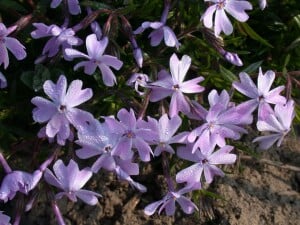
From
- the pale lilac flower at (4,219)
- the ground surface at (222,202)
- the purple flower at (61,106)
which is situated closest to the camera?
the purple flower at (61,106)

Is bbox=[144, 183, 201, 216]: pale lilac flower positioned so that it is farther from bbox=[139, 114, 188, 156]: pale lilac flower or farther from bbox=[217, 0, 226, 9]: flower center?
bbox=[217, 0, 226, 9]: flower center

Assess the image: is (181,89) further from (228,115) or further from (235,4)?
(235,4)

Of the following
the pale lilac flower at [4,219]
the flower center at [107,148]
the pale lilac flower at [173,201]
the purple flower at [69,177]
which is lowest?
the pale lilac flower at [173,201]

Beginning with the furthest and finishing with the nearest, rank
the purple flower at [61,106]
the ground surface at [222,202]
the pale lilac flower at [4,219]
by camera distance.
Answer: the ground surface at [222,202]
the pale lilac flower at [4,219]
the purple flower at [61,106]

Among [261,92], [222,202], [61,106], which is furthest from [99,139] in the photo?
[222,202]

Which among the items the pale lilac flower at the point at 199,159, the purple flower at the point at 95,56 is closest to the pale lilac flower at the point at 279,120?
the pale lilac flower at the point at 199,159

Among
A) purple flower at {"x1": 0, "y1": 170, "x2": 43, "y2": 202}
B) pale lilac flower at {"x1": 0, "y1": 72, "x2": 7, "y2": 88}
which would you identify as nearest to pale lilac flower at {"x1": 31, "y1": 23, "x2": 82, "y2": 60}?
pale lilac flower at {"x1": 0, "y1": 72, "x2": 7, "y2": 88}

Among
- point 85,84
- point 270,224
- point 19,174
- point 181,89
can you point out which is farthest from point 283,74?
point 19,174

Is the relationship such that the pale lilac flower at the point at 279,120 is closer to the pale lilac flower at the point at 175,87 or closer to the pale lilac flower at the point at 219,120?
the pale lilac flower at the point at 219,120

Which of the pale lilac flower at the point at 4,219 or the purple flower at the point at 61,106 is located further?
the pale lilac flower at the point at 4,219
